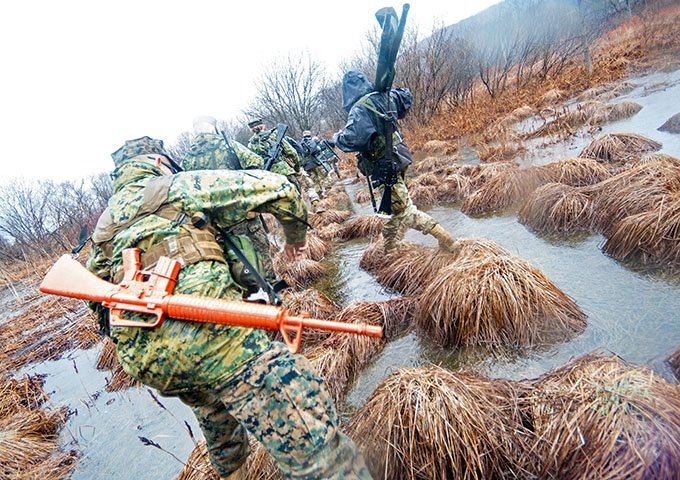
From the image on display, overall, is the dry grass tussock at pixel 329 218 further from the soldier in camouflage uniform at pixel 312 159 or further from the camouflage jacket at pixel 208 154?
the camouflage jacket at pixel 208 154

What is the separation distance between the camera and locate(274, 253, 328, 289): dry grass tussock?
18.3 ft

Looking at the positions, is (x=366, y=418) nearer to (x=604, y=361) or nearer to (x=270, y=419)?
(x=270, y=419)

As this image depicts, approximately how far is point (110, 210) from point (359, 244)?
526 cm

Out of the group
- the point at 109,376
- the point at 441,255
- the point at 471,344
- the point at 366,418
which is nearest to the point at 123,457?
the point at 109,376

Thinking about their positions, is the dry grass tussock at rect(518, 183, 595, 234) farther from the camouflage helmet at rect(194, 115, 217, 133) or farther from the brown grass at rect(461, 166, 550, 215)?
the camouflage helmet at rect(194, 115, 217, 133)

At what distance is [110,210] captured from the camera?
1706mm

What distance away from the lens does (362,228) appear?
7.13 meters

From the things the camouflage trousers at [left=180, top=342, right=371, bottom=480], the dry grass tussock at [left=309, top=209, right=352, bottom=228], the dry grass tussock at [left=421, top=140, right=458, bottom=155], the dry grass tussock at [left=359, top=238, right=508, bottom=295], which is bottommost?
the dry grass tussock at [left=421, top=140, right=458, bottom=155]

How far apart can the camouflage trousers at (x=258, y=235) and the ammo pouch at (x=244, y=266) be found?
51.1 inches

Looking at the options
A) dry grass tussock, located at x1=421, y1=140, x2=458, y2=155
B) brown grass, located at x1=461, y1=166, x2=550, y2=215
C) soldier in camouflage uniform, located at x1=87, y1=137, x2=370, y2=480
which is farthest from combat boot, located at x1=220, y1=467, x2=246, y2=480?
dry grass tussock, located at x1=421, y1=140, x2=458, y2=155

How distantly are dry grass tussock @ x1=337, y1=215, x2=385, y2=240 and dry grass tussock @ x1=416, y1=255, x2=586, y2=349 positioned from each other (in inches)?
151

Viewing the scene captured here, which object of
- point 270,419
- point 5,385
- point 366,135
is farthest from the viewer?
point 5,385

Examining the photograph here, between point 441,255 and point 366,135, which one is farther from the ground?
point 366,135

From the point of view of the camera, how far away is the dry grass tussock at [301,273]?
557 centimetres
